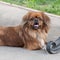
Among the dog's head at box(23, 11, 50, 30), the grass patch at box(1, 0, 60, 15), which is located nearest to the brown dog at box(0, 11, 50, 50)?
the dog's head at box(23, 11, 50, 30)

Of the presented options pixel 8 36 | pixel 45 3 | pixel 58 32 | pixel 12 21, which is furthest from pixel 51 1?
pixel 8 36

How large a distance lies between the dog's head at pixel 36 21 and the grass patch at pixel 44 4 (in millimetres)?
4282

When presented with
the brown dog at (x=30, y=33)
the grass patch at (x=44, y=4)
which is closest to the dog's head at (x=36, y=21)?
the brown dog at (x=30, y=33)

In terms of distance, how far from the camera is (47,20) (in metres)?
8.68

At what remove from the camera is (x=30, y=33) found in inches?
343

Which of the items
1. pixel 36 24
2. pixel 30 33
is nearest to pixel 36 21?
pixel 36 24

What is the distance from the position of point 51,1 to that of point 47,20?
6.00 metres

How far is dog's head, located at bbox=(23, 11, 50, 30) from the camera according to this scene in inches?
334

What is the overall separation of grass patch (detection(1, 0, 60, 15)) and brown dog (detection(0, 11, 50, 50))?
4.20m

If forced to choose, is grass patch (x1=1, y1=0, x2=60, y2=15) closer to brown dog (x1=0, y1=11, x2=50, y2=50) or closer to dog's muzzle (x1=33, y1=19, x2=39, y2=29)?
brown dog (x1=0, y1=11, x2=50, y2=50)

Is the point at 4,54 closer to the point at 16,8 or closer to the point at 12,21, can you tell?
the point at 12,21

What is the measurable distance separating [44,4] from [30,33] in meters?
5.69

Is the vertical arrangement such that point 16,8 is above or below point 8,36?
below

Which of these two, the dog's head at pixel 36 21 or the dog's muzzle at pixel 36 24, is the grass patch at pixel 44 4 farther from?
the dog's muzzle at pixel 36 24
